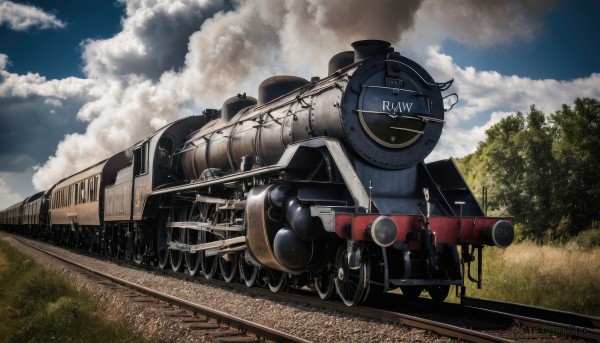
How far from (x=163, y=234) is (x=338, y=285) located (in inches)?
273

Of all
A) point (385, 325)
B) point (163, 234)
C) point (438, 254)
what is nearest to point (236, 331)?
point (385, 325)

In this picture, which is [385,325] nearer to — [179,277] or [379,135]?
[379,135]

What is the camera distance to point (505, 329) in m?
5.84

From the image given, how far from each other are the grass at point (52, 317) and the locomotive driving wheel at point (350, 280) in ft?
8.70

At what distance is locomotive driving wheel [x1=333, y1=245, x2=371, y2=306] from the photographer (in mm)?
6641

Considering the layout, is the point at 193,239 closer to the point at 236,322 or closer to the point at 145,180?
the point at 145,180

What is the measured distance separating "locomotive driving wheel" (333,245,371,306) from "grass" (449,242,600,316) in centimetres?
263

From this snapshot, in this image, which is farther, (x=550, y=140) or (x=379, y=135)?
(x=550, y=140)

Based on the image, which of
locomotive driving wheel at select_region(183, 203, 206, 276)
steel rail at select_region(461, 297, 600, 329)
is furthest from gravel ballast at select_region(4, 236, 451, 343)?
steel rail at select_region(461, 297, 600, 329)

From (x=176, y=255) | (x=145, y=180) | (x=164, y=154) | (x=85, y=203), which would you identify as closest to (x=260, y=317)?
(x=176, y=255)

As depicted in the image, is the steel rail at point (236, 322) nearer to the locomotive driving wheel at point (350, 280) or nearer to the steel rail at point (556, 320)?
the locomotive driving wheel at point (350, 280)

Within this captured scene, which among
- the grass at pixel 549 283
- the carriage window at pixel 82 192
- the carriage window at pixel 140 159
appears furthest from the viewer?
the carriage window at pixel 82 192

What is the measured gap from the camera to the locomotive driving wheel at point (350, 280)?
6.64 meters

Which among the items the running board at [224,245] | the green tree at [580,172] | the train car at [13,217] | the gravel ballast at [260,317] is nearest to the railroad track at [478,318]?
the gravel ballast at [260,317]
